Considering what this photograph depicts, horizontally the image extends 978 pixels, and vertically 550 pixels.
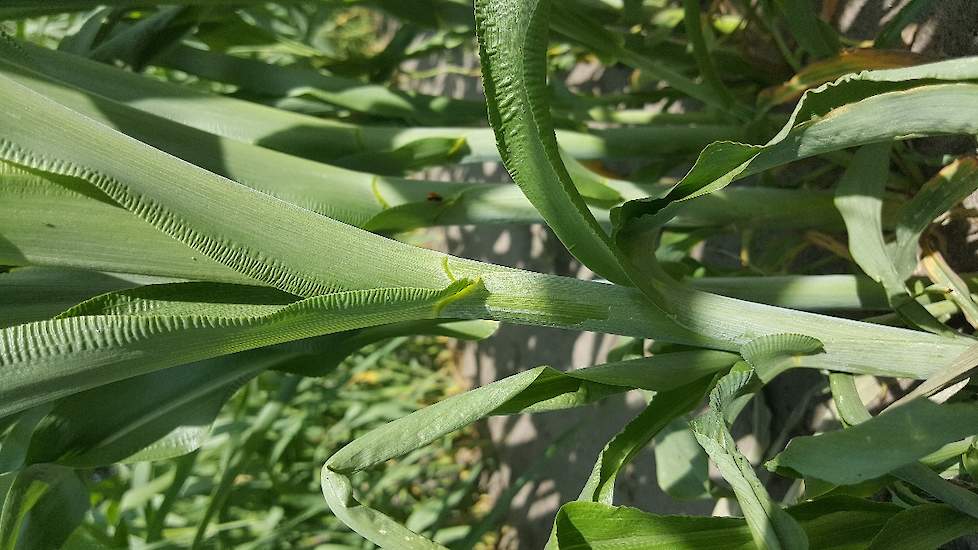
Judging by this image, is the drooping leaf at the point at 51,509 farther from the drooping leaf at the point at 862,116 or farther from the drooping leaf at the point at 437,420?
the drooping leaf at the point at 862,116

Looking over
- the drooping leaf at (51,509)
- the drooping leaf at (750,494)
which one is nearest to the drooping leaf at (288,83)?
the drooping leaf at (51,509)

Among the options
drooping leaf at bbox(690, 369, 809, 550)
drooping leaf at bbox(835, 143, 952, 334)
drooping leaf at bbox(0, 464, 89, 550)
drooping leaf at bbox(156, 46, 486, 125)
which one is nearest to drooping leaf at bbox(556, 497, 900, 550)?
drooping leaf at bbox(690, 369, 809, 550)

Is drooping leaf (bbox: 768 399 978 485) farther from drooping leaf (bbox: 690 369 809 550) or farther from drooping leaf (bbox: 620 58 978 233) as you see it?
drooping leaf (bbox: 620 58 978 233)

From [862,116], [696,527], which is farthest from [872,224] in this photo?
[696,527]

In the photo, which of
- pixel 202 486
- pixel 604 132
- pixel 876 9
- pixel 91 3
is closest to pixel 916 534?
pixel 604 132

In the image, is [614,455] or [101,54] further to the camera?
[101,54]

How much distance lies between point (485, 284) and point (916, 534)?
12.1 inches

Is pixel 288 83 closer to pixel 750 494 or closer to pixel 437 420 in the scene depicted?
pixel 437 420

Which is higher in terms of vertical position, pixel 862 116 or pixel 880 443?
pixel 862 116

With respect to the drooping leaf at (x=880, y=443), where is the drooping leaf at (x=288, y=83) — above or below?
above

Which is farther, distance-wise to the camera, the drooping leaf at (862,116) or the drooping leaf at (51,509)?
the drooping leaf at (51,509)

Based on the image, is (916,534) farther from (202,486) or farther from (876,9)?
(202,486)

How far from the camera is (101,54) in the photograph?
0.83 meters

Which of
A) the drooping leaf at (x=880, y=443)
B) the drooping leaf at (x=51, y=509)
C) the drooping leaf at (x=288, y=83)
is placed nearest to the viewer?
the drooping leaf at (x=880, y=443)
